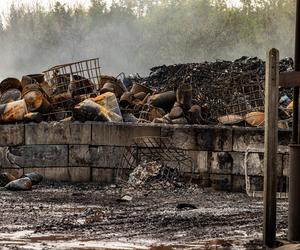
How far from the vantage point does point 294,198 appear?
673 cm

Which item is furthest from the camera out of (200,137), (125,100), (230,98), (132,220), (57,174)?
(125,100)

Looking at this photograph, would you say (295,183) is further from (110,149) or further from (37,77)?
(37,77)

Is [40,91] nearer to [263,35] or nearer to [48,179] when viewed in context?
[48,179]

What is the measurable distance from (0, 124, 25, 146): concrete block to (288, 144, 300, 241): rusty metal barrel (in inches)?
335

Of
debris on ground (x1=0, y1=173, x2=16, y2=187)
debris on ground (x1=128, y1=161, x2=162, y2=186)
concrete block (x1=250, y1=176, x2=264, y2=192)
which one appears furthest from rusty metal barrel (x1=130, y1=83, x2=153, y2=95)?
concrete block (x1=250, y1=176, x2=264, y2=192)

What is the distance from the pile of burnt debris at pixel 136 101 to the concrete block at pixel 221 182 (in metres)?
1.16

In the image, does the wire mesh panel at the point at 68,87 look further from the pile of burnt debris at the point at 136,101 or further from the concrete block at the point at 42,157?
the concrete block at the point at 42,157


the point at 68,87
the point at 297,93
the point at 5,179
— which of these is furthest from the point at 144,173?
the point at 297,93

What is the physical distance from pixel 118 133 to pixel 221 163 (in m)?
2.28

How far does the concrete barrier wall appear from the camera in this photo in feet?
42.7

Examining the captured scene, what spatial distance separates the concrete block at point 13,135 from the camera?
14.2 meters

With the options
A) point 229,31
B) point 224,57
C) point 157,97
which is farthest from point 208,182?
point 229,31

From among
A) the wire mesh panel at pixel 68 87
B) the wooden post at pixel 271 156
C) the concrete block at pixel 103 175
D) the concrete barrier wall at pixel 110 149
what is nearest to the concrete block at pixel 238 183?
the concrete barrier wall at pixel 110 149

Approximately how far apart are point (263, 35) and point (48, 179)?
114 ft
